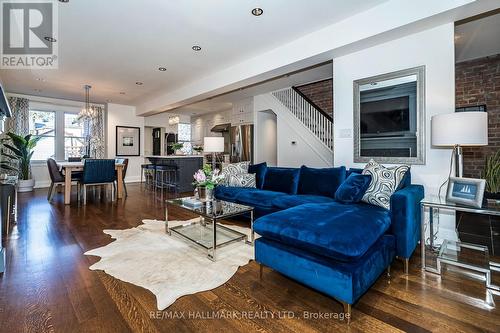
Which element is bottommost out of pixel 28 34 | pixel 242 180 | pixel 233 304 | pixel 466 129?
pixel 233 304

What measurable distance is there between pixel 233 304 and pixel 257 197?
1892mm

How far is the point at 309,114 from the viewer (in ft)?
18.5

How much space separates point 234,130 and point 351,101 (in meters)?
4.62

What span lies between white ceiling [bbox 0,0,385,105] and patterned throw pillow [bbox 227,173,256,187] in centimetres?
212

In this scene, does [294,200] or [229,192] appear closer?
[294,200]

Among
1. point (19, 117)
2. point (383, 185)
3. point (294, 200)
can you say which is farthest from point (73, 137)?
point (383, 185)

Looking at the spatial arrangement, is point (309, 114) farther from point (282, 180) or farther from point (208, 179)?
point (208, 179)

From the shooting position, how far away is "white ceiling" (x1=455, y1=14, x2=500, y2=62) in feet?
10.7

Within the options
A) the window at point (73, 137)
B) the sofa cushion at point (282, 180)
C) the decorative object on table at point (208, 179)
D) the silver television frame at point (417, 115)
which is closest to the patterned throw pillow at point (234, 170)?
the sofa cushion at point (282, 180)

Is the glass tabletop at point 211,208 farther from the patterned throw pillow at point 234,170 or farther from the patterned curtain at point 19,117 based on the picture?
the patterned curtain at point 19,117

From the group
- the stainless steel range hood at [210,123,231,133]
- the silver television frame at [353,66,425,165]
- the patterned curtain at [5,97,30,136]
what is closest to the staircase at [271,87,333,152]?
the silver television frame at [353,66,425,165]

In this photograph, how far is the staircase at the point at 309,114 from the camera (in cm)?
528

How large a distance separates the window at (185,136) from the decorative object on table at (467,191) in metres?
9.47

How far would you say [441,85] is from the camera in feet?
9.32
